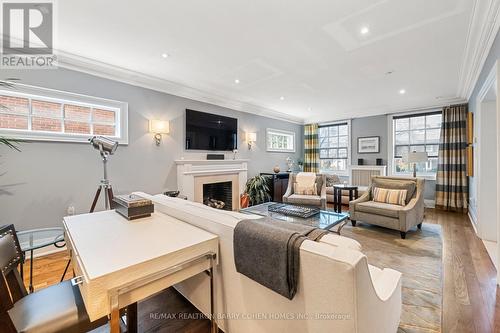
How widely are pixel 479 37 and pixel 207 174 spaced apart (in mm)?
4161

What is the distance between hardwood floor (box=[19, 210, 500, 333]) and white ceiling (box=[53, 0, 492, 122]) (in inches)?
98.4

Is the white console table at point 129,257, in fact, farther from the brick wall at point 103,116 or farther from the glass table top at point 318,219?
the brick wall at point 103,116

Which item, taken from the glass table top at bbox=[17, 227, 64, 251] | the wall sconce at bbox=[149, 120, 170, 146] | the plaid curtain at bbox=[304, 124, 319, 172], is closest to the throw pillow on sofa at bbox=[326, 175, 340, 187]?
the plaid curtain at bbox=[304, 124, 319, 172]

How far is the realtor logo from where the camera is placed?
2.03 metres

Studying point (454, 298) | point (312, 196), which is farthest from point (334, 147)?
point (454, 298)

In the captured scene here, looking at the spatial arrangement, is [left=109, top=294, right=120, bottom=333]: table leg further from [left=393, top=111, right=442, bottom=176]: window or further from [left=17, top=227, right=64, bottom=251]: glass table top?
[left=393, top=111, right=442, bottom=176]: window

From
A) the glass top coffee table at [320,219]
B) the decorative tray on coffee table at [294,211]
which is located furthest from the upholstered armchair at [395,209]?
the decorative tray on coffee table at [294,211]

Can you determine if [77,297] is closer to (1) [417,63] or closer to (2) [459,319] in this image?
(2) [459,319]

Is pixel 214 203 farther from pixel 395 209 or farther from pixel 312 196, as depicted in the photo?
pixel 395 209

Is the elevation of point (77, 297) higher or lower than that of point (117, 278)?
lower

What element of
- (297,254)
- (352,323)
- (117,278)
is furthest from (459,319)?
(117,278)

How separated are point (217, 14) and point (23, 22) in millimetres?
1979

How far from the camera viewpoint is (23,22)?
87.4 inches

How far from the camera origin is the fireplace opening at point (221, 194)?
4711 mm
